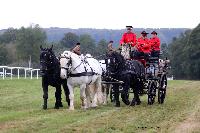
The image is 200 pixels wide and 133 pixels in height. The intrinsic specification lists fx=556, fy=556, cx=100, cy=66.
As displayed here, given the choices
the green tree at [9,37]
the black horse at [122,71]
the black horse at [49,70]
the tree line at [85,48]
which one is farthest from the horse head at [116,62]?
the green tree at [9,37]

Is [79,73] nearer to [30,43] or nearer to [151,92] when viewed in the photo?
[151,92]

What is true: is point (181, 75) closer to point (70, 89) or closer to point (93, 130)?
point (70, 89)

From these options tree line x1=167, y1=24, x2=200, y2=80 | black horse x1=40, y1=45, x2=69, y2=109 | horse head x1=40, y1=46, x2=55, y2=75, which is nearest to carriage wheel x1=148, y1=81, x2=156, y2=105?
black horse x1=40, y1=45, x2=69, y2=109

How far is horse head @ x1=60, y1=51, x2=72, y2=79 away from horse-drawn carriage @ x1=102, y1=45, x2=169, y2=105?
2.02 metres

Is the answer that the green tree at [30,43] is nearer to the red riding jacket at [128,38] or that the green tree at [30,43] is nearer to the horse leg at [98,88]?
the red riding jacket at [128,38]

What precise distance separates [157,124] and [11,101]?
35.0 ft

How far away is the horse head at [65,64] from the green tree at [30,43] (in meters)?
82.0

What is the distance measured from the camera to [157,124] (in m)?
14.2

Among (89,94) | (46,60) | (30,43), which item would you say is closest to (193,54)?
(30,43)

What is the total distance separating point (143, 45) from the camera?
2238 cm

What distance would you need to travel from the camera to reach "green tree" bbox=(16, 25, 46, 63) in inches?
3977

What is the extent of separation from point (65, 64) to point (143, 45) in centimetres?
457

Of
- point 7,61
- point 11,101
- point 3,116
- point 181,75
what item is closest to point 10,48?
point 7,61

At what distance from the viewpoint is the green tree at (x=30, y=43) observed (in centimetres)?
10102
